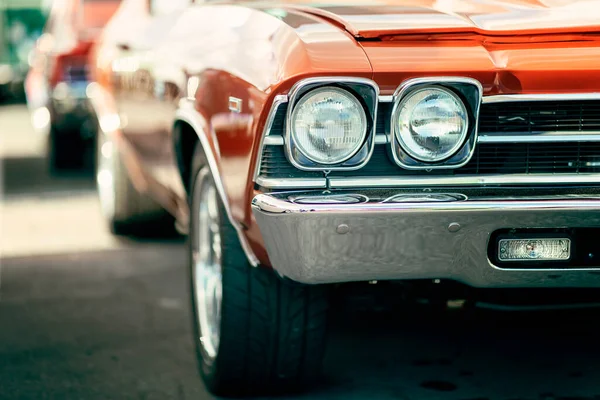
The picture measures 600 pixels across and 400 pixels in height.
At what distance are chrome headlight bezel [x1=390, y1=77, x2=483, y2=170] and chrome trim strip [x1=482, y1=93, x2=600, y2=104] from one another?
0.04m

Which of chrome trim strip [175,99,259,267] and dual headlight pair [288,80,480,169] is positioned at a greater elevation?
dual headlight pair [288,80,480,169]

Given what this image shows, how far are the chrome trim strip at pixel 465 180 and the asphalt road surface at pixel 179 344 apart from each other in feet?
1.92

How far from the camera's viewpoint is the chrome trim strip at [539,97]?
115 inches

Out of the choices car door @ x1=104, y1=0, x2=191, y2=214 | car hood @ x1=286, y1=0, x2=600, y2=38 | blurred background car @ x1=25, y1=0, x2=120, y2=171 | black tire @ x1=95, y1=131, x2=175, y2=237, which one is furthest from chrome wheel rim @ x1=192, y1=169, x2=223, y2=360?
blurred background car @ x1=25, y1=0, x2=120, y2=171

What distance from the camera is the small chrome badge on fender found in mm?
3125

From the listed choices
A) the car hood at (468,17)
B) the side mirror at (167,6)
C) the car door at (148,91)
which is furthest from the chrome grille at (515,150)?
the side mirror at (167,6)

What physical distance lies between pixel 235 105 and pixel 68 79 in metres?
5.96

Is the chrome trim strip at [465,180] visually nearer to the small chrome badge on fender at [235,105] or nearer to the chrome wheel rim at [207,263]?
the small chrome badge on fender at [235,105]

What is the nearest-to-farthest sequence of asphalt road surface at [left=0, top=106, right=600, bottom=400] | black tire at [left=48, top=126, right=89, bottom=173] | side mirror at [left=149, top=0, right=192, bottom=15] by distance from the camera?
asphalt road surface at [left=0, top=106, right=600, bottom=400]
side mirror at [left=149, top=0, right=192, bottom=15]
black tire at [left=48, top=126, right=89, bottom=173]

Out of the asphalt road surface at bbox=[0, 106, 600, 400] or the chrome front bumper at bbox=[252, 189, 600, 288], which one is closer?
the chrome front bumper at bbox=[252, 189, 600, 288]

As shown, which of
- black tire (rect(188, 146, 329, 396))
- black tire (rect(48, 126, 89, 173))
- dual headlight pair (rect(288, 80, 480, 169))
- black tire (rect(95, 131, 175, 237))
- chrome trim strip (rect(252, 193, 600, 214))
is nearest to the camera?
chrome trim strip (rect(252, 193, 600, 214))

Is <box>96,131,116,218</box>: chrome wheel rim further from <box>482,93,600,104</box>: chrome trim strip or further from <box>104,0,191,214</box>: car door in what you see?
<box>482,93,600,104</box>: chrome trim strip

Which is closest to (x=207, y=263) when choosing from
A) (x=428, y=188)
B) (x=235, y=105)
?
(x=235, y=105)

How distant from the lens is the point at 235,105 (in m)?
3.16
